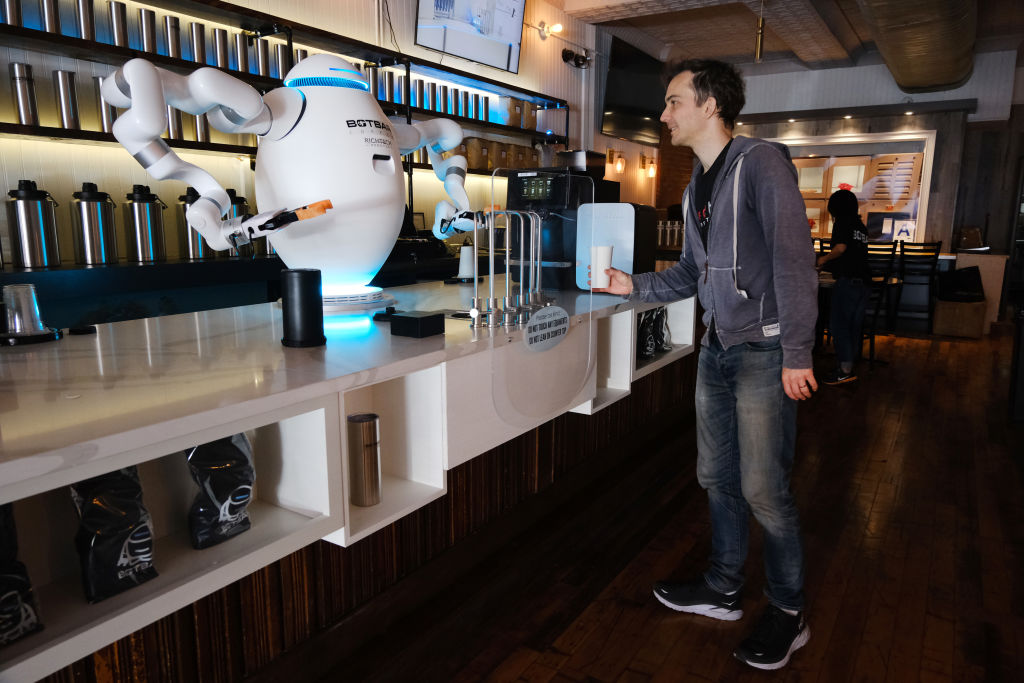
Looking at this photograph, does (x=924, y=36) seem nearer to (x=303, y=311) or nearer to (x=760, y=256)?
(x=760, y=256)

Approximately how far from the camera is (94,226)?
2.90m

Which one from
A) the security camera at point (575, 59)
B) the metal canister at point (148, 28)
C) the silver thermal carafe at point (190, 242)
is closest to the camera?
the metal canister at point (148, 28)

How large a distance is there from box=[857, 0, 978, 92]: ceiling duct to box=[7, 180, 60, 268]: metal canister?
512cm

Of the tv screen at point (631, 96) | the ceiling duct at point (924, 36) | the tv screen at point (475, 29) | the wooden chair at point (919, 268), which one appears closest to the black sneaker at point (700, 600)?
the tv screen at point (475, 29)

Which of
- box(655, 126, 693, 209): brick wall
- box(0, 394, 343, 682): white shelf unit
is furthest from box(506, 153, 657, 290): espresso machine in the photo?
box(655, 126, 693, 209): brick wall

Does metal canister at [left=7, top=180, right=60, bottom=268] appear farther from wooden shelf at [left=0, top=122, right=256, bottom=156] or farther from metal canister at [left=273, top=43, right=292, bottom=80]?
metal canister at [left=273, top=43, right=292, bottom=80]

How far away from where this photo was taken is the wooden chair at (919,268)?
20.3 feet

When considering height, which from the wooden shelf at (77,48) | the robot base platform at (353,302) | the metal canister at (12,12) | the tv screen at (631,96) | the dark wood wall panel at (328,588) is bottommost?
the dark wood wall panel at (328,588)

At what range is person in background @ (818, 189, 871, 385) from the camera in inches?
182

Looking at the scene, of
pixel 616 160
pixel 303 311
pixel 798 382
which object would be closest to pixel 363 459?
pixel 303 311

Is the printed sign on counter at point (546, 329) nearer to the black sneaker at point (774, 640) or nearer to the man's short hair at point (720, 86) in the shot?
the man's short hair at point (720, 86)

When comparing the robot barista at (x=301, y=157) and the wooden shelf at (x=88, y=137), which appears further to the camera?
the wooden shelf at (x=88, y=137)

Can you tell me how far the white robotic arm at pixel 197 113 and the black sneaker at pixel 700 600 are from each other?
54.7 inches

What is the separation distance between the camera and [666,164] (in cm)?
843
